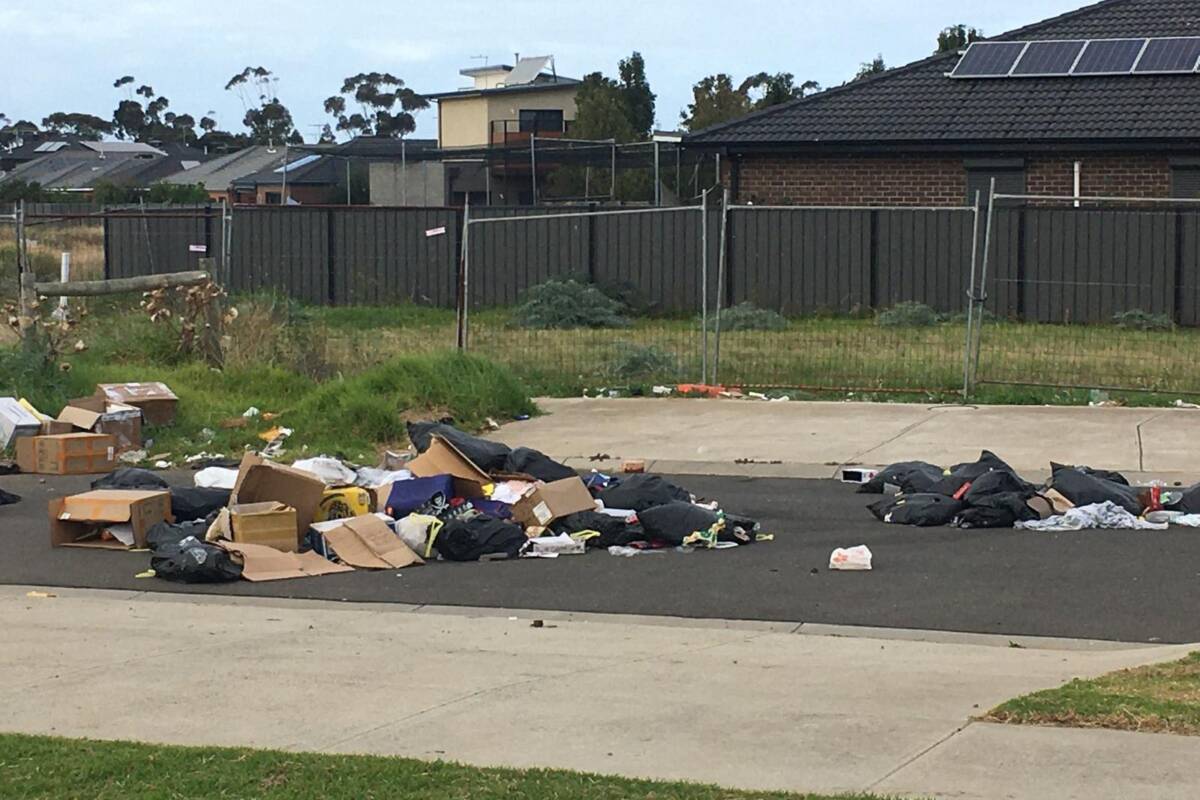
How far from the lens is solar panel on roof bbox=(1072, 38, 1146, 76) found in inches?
1142

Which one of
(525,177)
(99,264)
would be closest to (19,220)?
(99,264)

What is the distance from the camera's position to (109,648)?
8344 mm

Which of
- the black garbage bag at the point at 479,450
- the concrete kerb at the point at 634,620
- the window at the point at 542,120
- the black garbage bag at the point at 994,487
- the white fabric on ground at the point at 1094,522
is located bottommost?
the concrete kerb at the point at 634,620

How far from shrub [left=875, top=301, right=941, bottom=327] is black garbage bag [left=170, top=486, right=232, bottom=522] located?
555 inches

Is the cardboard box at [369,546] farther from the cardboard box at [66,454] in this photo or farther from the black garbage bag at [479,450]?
the cardboard box at [66,454]

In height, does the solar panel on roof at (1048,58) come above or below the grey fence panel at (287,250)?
above

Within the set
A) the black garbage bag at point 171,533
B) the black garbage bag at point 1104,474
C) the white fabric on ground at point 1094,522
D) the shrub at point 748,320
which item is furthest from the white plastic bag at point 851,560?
the shrub at point 748,320

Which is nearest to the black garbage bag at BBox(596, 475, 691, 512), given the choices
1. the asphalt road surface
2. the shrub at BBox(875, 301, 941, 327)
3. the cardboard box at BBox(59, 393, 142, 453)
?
the asphalt road surface

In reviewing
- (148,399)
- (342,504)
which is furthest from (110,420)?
(342,504)

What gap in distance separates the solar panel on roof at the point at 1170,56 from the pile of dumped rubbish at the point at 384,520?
1946cm

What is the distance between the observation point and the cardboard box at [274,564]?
1037 centimetres

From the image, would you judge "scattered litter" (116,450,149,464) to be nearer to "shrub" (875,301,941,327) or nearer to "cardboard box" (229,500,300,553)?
"cardboard box" (229,500,300,553)

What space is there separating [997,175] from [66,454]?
61.4ft

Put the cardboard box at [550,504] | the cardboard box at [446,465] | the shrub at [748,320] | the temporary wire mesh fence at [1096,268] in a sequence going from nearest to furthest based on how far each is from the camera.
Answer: the cardboard box at [550,504] < the cardboard box at [446,465] < the shrub at [748,320] < the temporary wire mesh fence at [1096,268]
